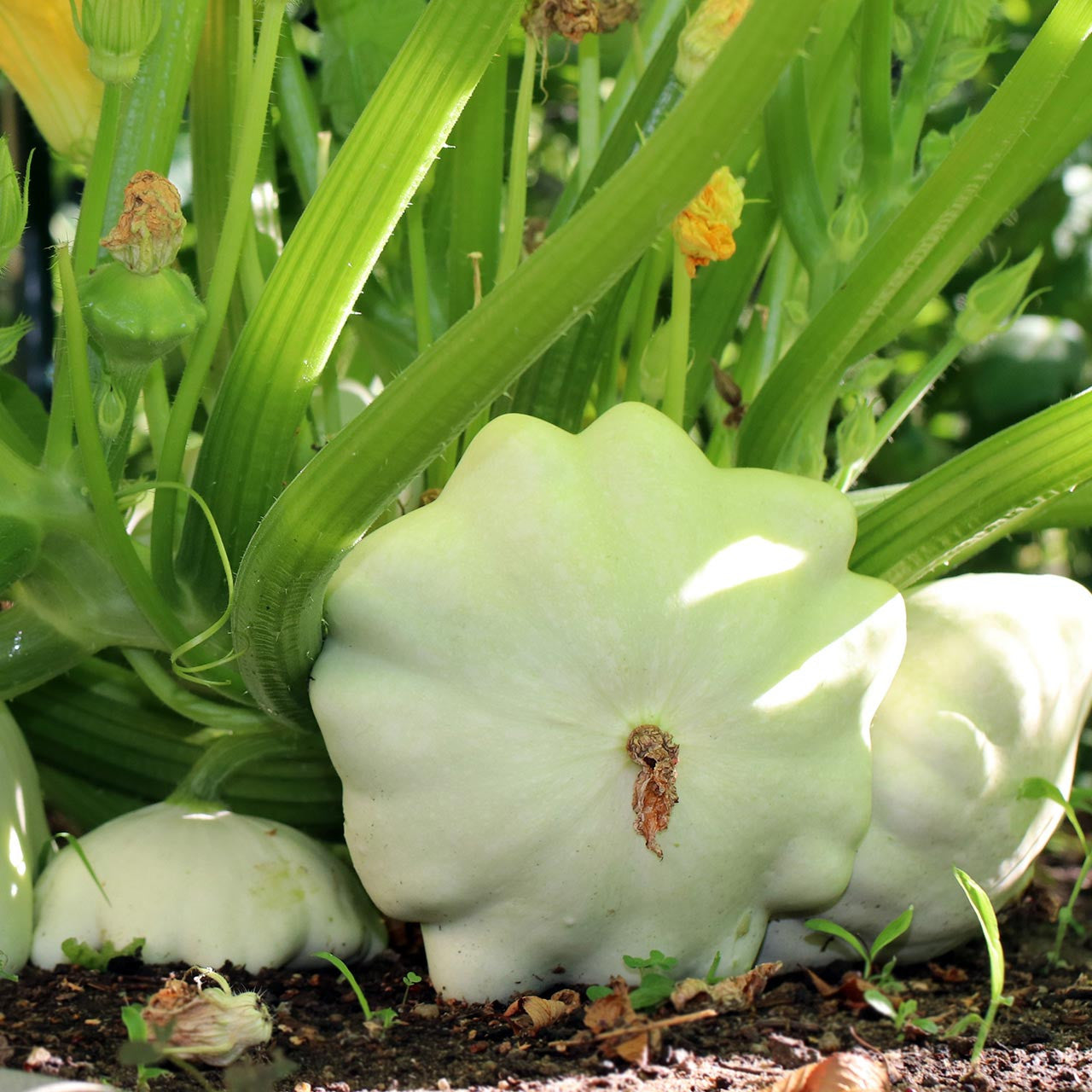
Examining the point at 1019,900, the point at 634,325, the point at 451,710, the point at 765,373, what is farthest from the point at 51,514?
the point at 1019,900

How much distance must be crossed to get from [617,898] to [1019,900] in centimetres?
64

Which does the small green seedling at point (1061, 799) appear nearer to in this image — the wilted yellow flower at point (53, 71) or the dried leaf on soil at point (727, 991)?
the dried leaf on soil at point (727, 991)

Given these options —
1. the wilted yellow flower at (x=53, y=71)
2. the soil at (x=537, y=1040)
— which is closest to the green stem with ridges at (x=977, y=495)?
the soil at (x=537, y=1040)

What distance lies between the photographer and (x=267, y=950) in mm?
1116

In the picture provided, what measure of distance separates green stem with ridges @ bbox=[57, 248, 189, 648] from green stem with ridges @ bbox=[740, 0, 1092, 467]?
56 cm

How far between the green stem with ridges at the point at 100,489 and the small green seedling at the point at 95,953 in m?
0.24

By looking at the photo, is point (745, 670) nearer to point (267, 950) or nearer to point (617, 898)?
point (617, 898)

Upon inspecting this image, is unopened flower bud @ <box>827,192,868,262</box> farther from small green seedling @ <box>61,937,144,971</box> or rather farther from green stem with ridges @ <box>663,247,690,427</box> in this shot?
small green seedling @ <box>61,937,144,971</box>

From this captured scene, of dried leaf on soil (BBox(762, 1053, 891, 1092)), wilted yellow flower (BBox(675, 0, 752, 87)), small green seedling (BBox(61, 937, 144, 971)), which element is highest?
wilted yellow flower (BBox(675, 0, 752, 87))

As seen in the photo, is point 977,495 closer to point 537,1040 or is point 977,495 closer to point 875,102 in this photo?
point 875,102

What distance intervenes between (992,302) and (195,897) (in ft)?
2.85

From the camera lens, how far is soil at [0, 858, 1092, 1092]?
877mm

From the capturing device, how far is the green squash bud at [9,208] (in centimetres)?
94

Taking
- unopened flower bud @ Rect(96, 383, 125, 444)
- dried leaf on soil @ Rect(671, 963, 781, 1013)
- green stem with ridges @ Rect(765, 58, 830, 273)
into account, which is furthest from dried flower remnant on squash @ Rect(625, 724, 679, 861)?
green stem with ridges @ Rect(765, 58, 830, 273)
